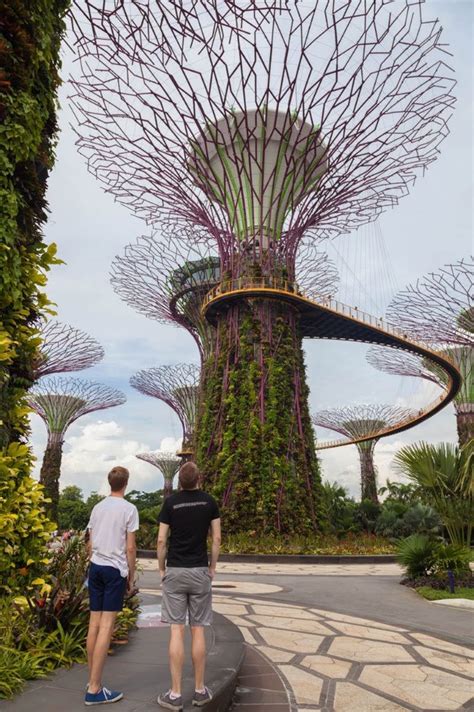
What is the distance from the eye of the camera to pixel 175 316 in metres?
29.6

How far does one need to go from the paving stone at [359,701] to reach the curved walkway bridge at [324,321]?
1731 cm

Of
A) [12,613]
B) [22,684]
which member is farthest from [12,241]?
[22,684]

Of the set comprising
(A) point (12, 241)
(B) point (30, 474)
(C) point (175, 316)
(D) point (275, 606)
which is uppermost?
(C) point (175, 316)

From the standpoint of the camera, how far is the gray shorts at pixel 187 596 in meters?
3.46

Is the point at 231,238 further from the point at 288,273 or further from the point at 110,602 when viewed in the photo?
the point at 110,602

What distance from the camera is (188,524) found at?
3.59 m

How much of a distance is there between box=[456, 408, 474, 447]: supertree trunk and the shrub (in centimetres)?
3047

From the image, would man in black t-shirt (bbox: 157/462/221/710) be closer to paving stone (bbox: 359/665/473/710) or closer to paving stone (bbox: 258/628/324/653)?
paving stone (bbox: 359/665/473/710)

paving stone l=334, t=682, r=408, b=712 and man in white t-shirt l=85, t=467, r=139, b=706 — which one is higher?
man in white t-shirt l=85, t=467, r=139, b=706

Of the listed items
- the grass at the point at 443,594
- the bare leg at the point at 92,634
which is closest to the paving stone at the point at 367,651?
the bare leg at the point at 92,634

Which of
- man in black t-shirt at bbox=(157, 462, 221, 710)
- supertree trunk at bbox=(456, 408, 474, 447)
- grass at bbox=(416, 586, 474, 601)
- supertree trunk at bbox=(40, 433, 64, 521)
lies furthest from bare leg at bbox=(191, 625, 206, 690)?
supertree trunk at bbox=(456, 408, 474, 447)

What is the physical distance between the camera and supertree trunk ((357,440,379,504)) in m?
44.9

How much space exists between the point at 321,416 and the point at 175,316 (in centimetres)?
2073

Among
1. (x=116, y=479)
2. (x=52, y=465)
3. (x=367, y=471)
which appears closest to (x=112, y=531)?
(x=116, y=479)
